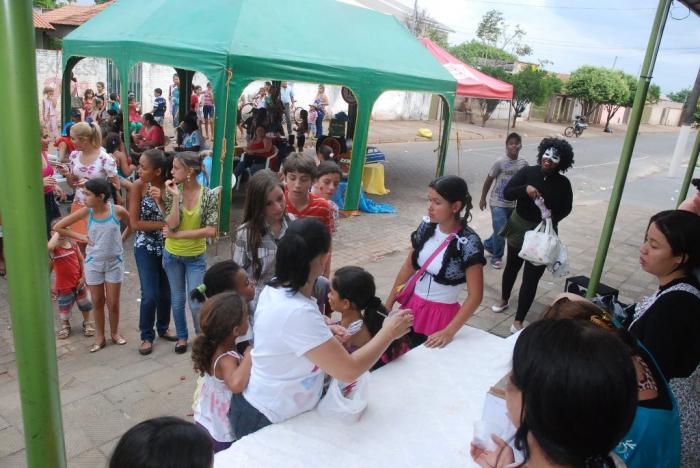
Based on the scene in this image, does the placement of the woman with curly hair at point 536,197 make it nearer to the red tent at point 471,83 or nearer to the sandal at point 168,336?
the sandal at point 168,336

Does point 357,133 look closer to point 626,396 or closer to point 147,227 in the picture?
point 147,227

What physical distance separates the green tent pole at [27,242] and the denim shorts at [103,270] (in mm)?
3178

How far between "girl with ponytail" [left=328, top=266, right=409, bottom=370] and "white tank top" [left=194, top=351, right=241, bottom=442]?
1.75 feet

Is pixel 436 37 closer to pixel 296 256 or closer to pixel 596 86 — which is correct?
pixel 596 86

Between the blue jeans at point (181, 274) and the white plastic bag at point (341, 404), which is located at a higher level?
the white plastic bag at point (341, 404)

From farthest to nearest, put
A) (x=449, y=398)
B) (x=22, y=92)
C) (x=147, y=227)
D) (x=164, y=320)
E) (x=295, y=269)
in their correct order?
(x=164, y=320) < (x=147, y=227) < (x=449, y=398) < (x=295, y=269) < (x=22, y=92)

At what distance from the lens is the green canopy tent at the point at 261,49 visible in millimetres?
6703

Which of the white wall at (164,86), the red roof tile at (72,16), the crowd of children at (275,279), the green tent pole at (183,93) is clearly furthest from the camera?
the red roof tile at (72,16)

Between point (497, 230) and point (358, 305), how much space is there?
13.5 ft

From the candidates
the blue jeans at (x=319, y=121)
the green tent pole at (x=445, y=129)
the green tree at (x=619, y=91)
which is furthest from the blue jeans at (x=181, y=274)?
the green tree at (x=619, y=91)

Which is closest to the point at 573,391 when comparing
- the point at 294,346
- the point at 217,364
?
the point at 294,346

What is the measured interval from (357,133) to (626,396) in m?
7.56

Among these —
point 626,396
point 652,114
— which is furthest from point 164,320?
point 652,114

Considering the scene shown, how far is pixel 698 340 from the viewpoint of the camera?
5.84 feet
